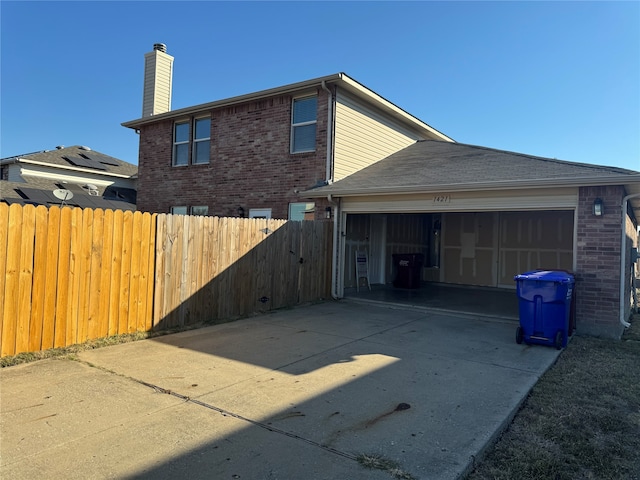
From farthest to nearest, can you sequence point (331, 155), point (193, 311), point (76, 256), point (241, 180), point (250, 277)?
point (241, 180) → point (331, 155) → point (250, 277) → point (193, 311) → point (76, 256)

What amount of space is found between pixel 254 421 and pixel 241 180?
1055 cm

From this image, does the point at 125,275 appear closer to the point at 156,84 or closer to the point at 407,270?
the point at 407,270

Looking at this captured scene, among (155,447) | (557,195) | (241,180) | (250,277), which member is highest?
(241,180)

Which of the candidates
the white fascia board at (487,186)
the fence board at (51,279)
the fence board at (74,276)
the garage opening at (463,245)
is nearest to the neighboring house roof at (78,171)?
the garage opening at (463,245)

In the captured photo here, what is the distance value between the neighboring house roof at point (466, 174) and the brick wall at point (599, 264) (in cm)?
35

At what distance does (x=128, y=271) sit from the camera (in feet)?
22.6

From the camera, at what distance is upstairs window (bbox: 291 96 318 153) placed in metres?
12.2

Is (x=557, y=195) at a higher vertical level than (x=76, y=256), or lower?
higher

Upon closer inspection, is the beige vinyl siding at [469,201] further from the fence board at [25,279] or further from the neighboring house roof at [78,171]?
the neighboring house roof at [78,171]

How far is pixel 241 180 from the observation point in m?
13.7

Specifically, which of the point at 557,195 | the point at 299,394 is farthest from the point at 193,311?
the point at 557,195

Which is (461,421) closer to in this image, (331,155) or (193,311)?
(193,311)

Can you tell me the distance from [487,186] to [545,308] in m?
2.89

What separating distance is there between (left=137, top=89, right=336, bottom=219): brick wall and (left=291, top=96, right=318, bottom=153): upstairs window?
0.17m
